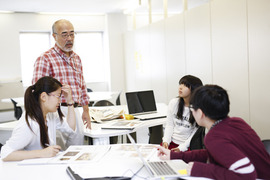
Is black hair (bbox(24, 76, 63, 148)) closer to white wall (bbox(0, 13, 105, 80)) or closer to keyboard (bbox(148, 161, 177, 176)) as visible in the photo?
keyboard (bbox(148, 161, 177, 176))

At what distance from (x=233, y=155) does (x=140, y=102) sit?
7.16 ft

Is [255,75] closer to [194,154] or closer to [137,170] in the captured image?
[194,154]

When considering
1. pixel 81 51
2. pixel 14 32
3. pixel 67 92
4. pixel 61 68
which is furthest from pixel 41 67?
pixel 81 51

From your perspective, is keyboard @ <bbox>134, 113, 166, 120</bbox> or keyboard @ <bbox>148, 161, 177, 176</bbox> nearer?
keyboard @ <bbox>148, 161, 177, 176</bbox>

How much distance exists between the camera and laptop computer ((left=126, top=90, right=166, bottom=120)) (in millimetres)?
3336

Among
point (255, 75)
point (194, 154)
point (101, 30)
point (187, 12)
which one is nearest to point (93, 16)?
point (101, 30)

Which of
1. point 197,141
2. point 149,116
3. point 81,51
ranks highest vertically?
point 81,51

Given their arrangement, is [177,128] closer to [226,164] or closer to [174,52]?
[226,164]

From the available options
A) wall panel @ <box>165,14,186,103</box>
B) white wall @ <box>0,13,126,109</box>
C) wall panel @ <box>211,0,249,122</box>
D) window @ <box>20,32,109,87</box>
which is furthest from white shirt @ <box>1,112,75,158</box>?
window @ <box>20,32,109,87</box>

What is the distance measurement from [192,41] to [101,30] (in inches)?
173

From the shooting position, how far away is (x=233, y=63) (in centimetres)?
427

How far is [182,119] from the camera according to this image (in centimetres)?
261

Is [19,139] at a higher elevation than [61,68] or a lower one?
lower

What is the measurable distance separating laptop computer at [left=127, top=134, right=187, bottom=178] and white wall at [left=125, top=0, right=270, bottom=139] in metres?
2.58
